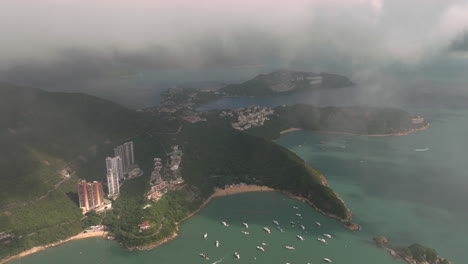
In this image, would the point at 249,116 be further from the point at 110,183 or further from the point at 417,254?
the point at 417,254

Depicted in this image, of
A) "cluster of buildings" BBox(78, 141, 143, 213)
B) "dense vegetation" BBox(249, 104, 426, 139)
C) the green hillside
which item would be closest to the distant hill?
"dense vegetation" BBox(249, 104, 426, 139)

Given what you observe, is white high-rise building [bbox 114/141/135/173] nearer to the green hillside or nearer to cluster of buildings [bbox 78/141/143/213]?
cluster of buildings [bbox 78/141/143/213]

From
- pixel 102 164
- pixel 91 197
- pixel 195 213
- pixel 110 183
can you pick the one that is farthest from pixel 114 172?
pixel 195 213

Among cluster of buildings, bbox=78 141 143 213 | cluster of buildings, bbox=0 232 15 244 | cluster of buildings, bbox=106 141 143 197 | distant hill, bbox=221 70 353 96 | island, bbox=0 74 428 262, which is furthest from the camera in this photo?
distant hill, bbox=221 70 353 96

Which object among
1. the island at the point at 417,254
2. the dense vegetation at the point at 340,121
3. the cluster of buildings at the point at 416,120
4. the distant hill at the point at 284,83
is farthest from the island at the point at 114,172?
the distant hill at the point at 284,83

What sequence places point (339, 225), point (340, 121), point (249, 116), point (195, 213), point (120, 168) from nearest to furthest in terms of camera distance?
Result: point (339, 225), point (195, 213), point (120, 168), point (340, 121), point (249, 116)

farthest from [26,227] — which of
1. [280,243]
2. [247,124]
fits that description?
[247,124]
